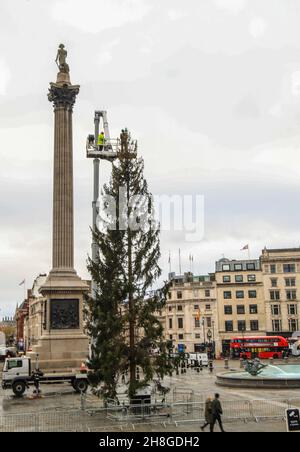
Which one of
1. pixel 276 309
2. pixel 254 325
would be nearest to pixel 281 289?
pixel 276 309

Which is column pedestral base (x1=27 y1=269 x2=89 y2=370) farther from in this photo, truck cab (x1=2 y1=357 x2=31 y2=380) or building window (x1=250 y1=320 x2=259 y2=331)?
building window (x1=250 y1=320 x2=259 y2=331)

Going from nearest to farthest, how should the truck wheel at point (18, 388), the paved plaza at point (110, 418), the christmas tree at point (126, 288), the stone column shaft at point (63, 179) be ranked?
the paved plaza at point (110, 418) < the christmas tree at point (126, 288) < the truck wheel at point (18, 388) < the stone column shaft at point (63, 179)

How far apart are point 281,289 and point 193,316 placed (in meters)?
16.7

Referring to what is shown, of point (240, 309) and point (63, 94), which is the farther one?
point (240, 309)

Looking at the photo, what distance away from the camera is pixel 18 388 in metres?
33.7

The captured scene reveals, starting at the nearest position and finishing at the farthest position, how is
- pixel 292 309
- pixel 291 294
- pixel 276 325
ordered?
1. pixel 292 309
2. pixel 276 325
3. pixel 291 294

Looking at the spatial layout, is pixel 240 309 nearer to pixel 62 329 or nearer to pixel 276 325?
pixel 276 325

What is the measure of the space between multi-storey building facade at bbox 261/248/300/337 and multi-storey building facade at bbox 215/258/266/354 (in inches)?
60.5

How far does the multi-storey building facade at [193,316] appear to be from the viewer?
320 feet

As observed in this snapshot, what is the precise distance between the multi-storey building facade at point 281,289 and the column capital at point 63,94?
55.0m

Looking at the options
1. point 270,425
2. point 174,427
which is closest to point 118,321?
point 174,427

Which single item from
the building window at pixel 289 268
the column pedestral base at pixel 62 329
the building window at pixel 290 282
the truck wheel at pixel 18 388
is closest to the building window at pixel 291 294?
the building window at pixel 290 282

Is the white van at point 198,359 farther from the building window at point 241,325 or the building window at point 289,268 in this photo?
the building window at point 289,268
